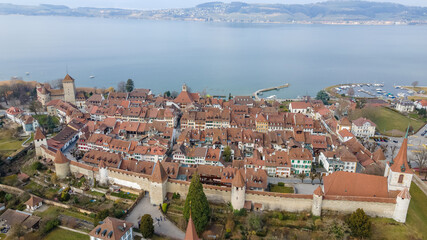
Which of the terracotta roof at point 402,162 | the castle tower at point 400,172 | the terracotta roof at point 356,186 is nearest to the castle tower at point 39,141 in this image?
the terracotta roof at point 356,186

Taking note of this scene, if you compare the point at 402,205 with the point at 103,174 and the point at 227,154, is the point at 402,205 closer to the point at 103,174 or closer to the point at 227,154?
the point at 227,154

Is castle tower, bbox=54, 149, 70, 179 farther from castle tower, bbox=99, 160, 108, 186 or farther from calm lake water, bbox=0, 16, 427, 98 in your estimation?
calm lake water, bbox=0, 16, 427, 98

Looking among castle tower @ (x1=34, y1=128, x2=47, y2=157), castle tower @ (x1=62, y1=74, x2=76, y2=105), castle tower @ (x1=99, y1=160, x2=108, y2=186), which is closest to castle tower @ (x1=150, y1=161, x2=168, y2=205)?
castle tower @ (x1=99, y1=160, x2=108, y2=186)

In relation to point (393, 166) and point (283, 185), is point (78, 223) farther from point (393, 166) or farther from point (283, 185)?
point (393, 166)

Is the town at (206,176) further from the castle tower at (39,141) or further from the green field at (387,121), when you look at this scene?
the green field at (387,121)

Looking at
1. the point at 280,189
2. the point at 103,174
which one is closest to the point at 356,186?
the point at 280,189
